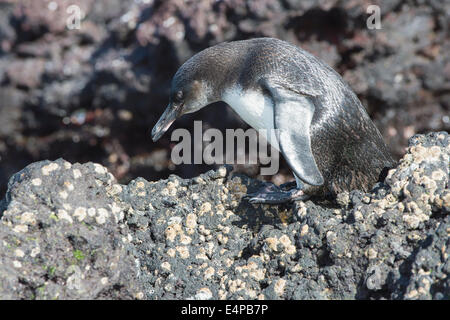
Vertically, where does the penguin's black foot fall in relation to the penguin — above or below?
below

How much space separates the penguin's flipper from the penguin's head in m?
0.63

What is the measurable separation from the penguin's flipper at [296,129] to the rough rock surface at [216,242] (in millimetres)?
197

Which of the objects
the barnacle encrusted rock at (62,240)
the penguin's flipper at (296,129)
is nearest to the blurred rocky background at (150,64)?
the penguin's flipper at (296,129)

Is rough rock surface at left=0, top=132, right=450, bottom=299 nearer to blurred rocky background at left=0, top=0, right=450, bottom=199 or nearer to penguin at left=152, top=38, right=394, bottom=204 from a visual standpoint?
penguin at left=152, top=38, right=394, bottom=204

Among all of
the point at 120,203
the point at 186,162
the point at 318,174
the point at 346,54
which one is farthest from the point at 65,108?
the point at 318,174

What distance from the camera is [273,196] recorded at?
11.1 ft

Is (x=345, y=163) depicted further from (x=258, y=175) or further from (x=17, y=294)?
(x=258, y=175)

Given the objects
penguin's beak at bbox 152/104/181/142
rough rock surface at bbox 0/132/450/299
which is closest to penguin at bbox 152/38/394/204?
rough rock surface at bbox 0/132/450/299

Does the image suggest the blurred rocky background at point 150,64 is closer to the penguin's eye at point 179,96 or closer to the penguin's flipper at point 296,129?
the penguin's eye at point 179,96

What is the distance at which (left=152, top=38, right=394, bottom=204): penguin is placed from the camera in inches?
→ 131

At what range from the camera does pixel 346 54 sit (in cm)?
606

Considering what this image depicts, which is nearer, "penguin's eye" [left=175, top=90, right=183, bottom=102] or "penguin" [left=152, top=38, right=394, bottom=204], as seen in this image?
"penguin" [left=152, top=38, right=394, bottom=204]

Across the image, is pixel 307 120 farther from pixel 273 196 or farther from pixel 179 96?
pixel 179 96

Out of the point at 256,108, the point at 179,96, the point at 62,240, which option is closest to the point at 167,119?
the point at 179,96
